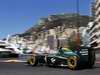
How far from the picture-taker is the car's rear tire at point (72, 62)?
62.3 feet

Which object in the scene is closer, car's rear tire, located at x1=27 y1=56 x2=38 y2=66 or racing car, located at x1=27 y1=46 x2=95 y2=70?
racing car, located at x1=27 y1=46 x2=95 y2=70

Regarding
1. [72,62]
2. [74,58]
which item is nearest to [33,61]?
[72,62]

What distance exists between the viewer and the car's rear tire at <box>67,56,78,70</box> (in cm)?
1898

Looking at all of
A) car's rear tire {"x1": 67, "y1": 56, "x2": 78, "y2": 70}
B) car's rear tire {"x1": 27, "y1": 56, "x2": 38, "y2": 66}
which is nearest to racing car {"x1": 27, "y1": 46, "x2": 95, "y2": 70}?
car's rear tire {"x1": 67, "y1": 56, "x2": 78, "y2": 70}

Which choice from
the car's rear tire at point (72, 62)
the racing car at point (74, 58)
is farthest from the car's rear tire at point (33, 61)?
the car's rear tire at point (72, 62)

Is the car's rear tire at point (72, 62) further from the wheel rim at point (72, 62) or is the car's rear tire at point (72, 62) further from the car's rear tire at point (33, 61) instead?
the car's rear tire at point (33, 61)

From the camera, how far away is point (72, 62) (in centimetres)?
1925

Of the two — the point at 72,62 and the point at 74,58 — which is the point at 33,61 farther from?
the point at 74,58

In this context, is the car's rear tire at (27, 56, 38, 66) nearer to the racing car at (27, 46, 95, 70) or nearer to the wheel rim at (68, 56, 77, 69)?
the racing car at (27, 46, 95, 70)

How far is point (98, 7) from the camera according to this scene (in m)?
101

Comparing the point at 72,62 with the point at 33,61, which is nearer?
the point at 72,62

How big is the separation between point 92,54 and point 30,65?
12.0ft

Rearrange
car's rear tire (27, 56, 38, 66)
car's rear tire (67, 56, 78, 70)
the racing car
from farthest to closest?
car's rear tire (27, 56, 38, 66) < the racing car < car's rear tire (67, 56, 78, 70)

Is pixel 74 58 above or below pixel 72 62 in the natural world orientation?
above
